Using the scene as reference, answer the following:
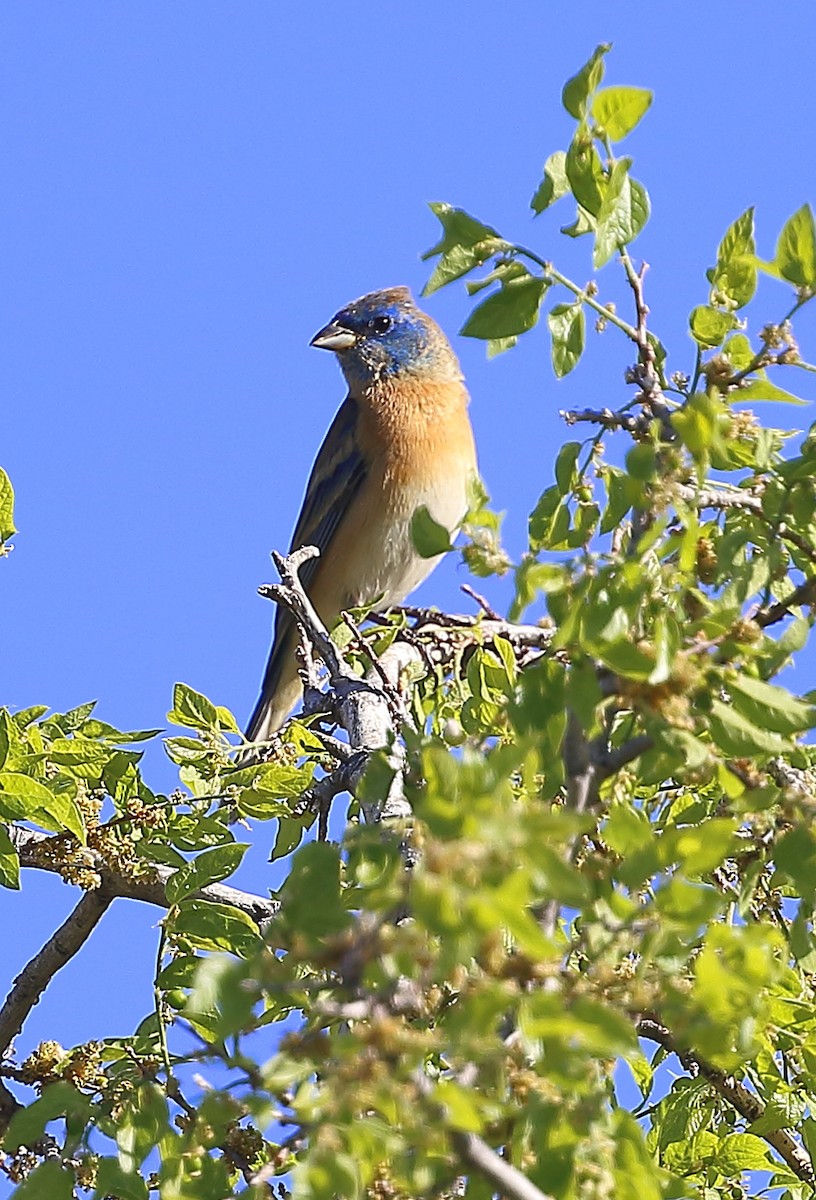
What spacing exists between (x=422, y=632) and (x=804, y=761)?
8.67 ft

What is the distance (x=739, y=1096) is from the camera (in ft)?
11.2

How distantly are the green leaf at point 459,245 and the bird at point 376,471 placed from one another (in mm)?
5170

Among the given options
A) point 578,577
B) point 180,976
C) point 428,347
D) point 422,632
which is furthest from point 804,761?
point 428,347

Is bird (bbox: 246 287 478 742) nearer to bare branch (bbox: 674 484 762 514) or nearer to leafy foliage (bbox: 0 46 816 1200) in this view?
leafy foliage (bbox: 0 46 816 1200)

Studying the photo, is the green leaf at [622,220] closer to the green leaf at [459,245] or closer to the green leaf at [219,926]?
the green leaf at [459,245]

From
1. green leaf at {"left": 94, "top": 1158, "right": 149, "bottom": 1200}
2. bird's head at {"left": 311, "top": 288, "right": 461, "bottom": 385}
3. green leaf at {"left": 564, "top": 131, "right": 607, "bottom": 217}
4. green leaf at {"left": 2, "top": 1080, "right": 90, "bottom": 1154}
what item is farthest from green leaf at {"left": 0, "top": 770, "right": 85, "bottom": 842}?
bird's head at {"left": 311, "top": 288, "right": 461, "bottom": 385}

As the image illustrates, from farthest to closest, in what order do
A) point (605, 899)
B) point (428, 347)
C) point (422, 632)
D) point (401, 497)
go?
point (428, 347)
point (401, 497)
point (422, 632)
point (605, 899)

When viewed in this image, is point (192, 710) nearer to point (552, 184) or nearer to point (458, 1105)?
point (552, 184)

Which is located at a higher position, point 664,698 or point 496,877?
point 664,698

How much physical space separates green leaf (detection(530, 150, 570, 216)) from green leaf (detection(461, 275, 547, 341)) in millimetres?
129

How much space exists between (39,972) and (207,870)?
1.10 metres

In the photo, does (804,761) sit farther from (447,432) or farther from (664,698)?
(447,432)

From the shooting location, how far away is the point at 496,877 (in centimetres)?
139

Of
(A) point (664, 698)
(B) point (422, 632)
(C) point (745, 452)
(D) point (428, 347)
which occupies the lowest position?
(A) point (664, 698)
